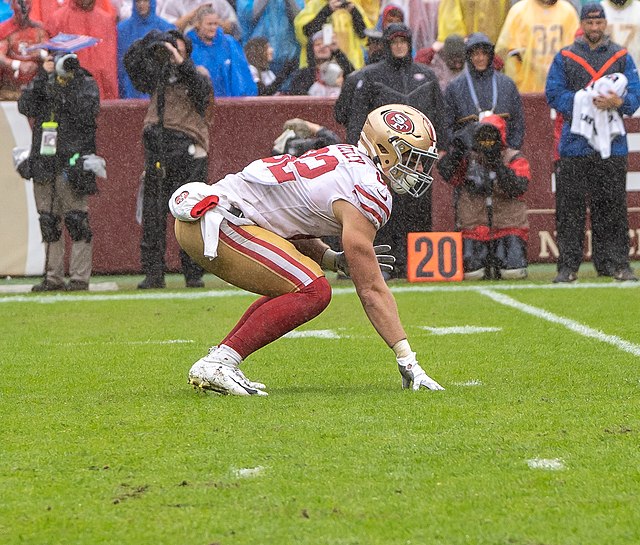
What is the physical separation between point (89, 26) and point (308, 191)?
25.1 feet

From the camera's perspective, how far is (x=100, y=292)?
1164 cm

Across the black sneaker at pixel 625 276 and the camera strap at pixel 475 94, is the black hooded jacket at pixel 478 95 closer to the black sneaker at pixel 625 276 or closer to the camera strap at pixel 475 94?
the camera strap at pixel 475 94

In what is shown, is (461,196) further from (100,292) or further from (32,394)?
(32,394)

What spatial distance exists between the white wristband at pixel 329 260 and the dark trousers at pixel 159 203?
227 inches

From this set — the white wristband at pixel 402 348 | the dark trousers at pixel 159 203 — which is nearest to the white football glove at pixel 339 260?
the white wristband at pixel 402 348

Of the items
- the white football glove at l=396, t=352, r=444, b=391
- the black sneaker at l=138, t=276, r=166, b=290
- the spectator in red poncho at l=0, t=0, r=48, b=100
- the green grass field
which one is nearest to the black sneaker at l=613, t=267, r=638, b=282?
the green grass field

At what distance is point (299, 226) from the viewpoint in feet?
19.4

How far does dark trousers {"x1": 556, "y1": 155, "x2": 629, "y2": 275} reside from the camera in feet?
38.1

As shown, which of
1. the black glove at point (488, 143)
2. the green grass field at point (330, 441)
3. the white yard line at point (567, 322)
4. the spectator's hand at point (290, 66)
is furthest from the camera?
the spectator's hand at point (290, 66)

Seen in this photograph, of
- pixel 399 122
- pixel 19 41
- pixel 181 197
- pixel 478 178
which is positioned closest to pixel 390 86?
pixel 478 178

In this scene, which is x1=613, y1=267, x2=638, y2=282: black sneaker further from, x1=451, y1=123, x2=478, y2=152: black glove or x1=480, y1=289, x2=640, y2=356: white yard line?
x1=451, y1=123, x2=478, y2=152: black glove

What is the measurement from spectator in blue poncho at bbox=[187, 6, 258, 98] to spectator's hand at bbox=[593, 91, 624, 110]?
3479mm

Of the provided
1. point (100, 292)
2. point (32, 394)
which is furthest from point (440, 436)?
point (100, 292)

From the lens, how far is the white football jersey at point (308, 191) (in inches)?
222
